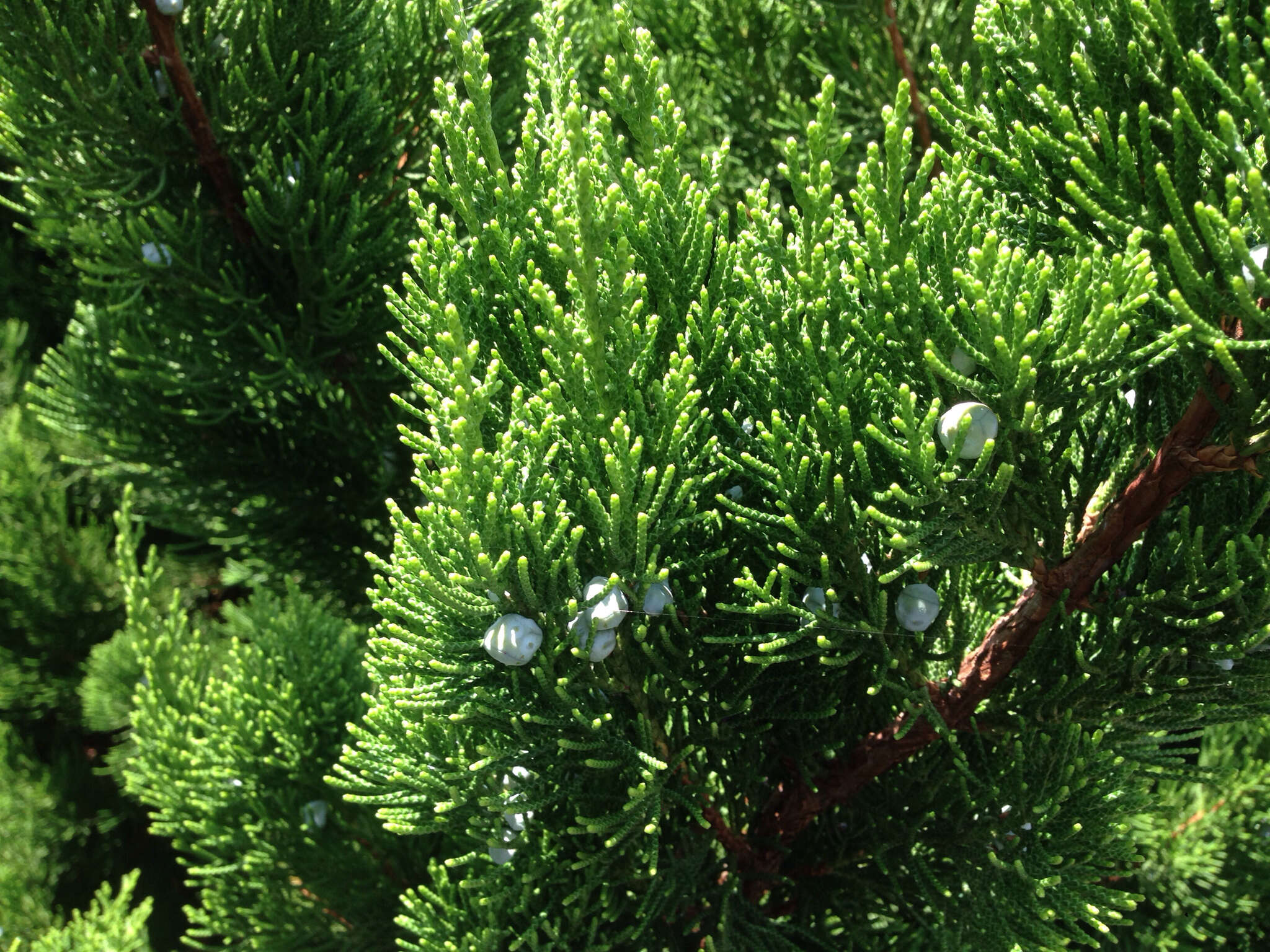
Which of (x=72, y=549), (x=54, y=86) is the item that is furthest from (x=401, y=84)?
(x=72, y=549)

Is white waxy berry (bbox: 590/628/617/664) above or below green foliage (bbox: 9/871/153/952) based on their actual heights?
above

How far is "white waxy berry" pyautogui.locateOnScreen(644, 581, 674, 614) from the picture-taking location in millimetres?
1060

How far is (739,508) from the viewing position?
1.04 m

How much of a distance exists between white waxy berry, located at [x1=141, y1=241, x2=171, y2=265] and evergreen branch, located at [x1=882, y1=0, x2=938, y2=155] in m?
1.72

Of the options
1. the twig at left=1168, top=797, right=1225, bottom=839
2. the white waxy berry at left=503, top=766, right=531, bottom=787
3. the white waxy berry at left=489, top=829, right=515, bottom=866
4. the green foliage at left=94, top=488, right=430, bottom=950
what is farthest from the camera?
the twig at left=1168, top=797, right=1225, bottom=839

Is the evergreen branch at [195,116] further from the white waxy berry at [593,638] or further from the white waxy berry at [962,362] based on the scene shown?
the white waxy berry at [962,362]

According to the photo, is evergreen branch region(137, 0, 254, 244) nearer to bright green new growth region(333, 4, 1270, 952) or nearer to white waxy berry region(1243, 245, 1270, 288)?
bright green new growth region(333, 4, 1270, 952)

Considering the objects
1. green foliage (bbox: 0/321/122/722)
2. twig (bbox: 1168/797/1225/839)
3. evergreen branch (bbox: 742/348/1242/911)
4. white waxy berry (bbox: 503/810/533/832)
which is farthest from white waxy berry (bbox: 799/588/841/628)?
green foliage (bbox: 0/321/122/722)

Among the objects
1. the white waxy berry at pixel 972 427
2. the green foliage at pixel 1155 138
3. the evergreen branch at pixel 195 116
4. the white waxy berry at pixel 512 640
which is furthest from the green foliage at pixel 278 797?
the green foliage at pixel 1155 138

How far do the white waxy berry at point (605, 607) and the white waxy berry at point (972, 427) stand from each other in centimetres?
39

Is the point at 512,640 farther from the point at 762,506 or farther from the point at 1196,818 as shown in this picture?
the point at 1196,818

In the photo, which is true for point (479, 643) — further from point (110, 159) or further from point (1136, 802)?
point (110, 159)

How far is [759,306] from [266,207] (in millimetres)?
1235

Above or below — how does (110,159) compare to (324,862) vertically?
above
